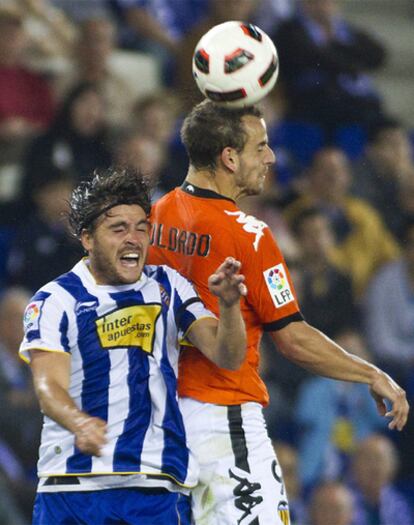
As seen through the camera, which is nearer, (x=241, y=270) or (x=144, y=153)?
(x=241, y=270)

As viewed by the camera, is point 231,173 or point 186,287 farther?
point 231,173

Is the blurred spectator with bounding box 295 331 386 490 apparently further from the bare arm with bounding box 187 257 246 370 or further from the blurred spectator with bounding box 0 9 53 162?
the bare arm with bounding box 187 257 246 370

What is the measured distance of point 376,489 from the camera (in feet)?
26.5

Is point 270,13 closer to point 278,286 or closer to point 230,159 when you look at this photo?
point 230,159

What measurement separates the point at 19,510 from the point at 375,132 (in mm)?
4626

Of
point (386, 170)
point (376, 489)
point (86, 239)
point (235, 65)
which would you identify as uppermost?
point (235, 65)

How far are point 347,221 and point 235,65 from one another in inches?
177

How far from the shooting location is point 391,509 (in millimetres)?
8109

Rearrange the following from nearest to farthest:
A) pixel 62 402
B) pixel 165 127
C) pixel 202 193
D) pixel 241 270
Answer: pixel 62 402
pixel 241 270
pixel 202 193
pixel 165 127

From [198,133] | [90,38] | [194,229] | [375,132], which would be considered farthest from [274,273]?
[375,132]

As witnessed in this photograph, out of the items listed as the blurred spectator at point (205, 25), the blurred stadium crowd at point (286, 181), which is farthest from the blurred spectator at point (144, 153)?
the blurred spectator at point (205, 25)

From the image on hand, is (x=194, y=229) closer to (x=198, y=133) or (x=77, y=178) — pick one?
(x=198, y=133)

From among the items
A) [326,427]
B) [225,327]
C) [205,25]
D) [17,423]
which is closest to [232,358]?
[225,327]

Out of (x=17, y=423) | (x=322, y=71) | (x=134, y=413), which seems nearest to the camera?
(x=134, y=413)
